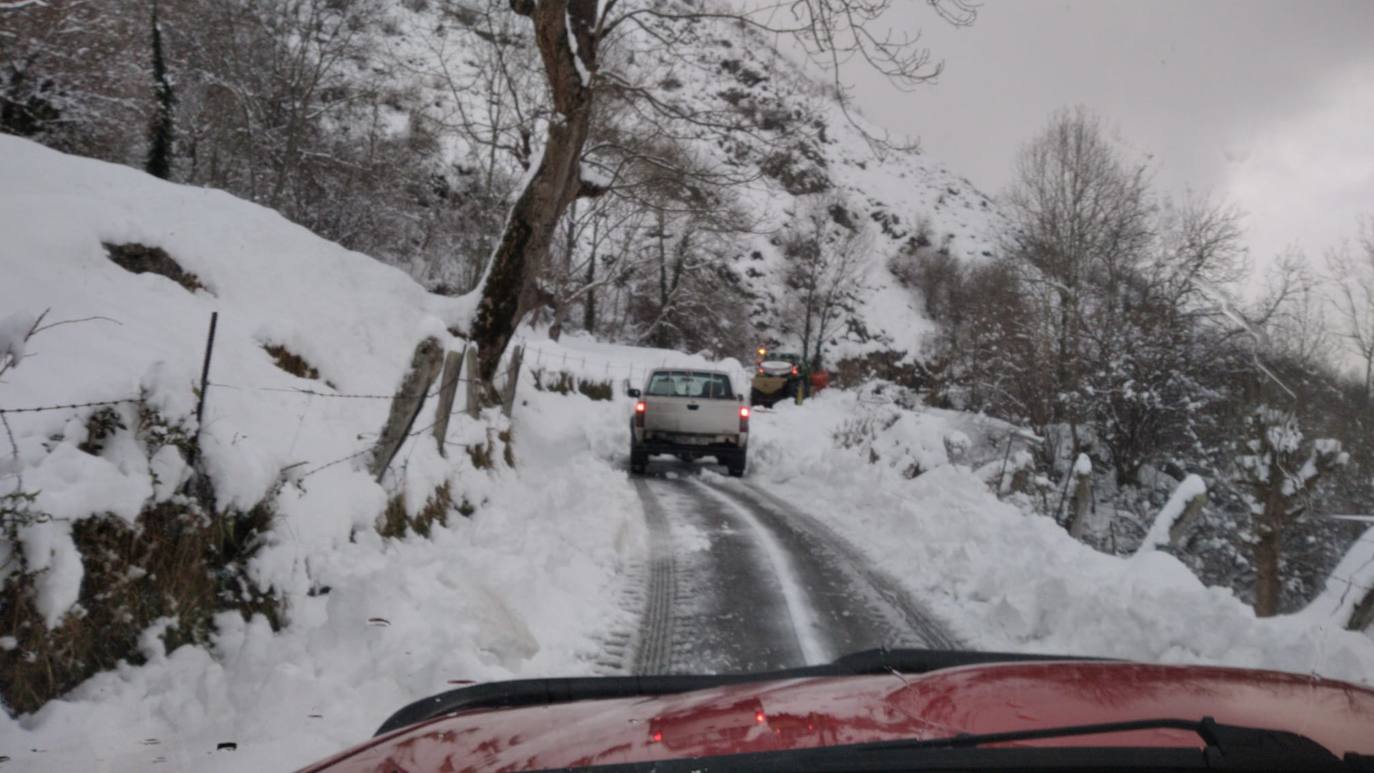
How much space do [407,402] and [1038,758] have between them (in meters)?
5.10

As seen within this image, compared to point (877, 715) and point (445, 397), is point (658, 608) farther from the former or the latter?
point (877, 715)

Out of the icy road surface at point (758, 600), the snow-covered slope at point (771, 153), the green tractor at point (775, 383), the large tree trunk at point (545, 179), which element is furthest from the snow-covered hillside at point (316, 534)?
the green tractor at point (775, 383)

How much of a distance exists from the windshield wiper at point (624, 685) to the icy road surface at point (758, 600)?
6.96ft

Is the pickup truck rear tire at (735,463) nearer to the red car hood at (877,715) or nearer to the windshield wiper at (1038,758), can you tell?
the red car hood at (877,715)

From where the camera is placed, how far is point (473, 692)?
2.26 m

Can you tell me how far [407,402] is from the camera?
5.72 meters

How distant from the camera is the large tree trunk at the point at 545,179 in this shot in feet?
32.0

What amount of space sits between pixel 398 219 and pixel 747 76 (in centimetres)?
1994

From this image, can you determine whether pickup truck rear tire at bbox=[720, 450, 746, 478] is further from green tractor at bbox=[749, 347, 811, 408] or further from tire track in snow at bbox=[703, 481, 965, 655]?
green tractor at bbox=[749, 347, 811, 408]

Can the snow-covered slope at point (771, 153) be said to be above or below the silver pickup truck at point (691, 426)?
above

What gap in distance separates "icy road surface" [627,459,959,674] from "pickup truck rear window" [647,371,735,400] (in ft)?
13.5

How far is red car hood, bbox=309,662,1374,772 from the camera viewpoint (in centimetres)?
159

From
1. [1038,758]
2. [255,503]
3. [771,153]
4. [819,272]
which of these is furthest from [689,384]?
[819,272]

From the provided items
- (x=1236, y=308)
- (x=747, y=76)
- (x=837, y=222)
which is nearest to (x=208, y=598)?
(x=747, y=76)
